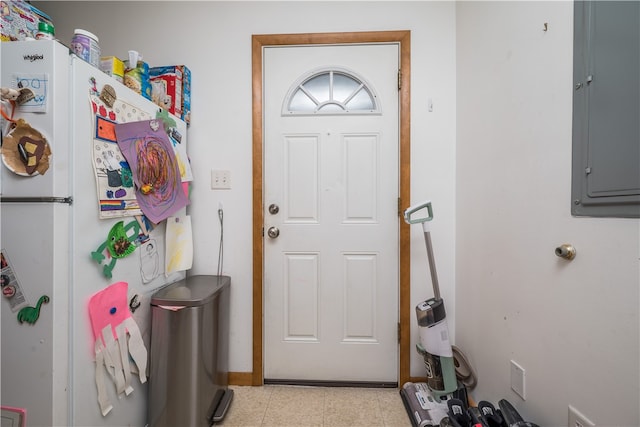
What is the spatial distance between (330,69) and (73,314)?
5.33ft

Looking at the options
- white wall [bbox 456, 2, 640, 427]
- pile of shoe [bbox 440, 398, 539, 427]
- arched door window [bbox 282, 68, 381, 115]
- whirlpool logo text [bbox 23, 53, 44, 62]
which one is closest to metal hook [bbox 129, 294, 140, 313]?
whirlpool logo text [bbox 23, 53, 44, 62]

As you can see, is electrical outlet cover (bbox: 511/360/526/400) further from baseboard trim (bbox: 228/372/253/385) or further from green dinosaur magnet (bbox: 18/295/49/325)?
green dinosaur magnet (bbox: 18/295/49/325)

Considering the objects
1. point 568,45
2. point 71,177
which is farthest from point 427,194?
point 71,177

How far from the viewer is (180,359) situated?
3.65 feet

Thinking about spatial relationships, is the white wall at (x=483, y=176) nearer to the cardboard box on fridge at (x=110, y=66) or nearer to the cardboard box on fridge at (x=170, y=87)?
the cardboard box on fridge at (x=170, y=87)

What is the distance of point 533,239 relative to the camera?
984 mm

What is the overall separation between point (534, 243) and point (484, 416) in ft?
2.35

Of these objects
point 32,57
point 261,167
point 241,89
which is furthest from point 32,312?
point 241,89

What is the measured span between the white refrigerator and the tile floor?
69 cm

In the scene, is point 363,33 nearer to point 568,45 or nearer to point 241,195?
point 568,45

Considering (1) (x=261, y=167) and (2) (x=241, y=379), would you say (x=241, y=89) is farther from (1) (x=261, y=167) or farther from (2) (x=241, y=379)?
(2) (x=241, y=379)

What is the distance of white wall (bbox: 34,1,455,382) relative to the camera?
1.50m

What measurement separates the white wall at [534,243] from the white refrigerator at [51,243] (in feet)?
5.27

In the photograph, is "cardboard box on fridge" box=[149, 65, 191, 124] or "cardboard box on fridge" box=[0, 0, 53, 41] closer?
"cardboard box on fridge" box=[0, 0, 53, 41]
